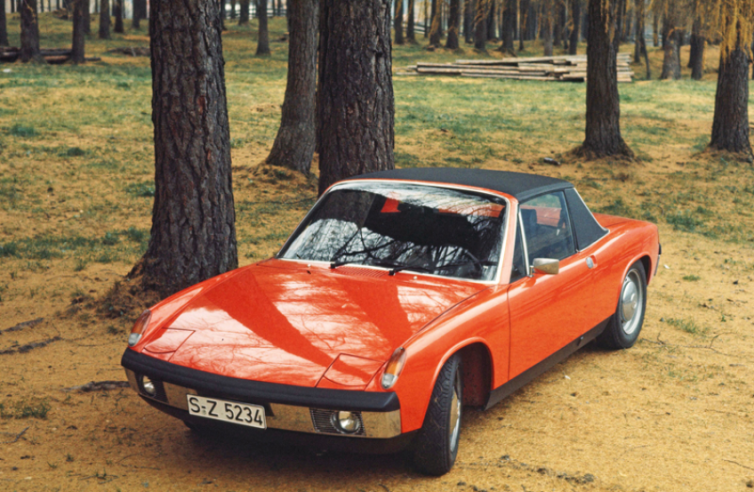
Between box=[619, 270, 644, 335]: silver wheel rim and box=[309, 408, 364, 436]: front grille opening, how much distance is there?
119 inches

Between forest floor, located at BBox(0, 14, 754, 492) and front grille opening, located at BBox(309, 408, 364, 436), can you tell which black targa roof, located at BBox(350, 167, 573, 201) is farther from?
front grille opening, located at BBox(309, 408, 364, 436)

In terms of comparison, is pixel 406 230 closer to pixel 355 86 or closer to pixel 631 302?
pixel 631 302

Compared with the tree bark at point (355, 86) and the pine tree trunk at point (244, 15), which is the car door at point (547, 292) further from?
the pine tree trunk at point (244, 15)

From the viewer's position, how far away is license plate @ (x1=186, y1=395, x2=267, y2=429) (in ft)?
10.5

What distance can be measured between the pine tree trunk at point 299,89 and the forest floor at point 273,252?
1.75 feet

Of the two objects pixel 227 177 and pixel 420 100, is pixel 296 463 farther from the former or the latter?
pixel 420 100

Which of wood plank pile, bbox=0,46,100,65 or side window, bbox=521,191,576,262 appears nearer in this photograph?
side window, bbox=521,191,576,262

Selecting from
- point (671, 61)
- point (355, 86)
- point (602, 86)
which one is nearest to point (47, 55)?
point (602, 86)

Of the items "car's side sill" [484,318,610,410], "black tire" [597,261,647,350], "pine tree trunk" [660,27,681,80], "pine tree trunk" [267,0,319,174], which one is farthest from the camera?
"pine tree trunk" [660,27,681,80]

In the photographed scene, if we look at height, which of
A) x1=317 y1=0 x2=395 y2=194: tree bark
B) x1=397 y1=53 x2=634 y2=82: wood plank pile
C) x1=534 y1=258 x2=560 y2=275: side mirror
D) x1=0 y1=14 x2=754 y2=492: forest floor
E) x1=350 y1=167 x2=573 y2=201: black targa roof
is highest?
x1=397 y1=53 x2=634 y2=82: wood plank pile

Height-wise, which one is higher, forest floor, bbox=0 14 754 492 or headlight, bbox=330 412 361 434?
headlight, bbox=330 412 361 434

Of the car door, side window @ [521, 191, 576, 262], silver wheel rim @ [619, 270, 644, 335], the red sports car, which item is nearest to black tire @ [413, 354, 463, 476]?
the red sports car

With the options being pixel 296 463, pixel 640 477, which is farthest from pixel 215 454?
pixel 640 477

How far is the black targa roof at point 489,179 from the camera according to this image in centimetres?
454
